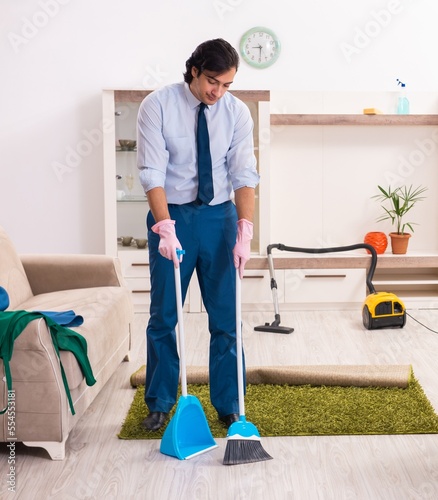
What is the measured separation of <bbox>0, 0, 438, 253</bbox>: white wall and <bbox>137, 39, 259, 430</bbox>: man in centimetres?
271

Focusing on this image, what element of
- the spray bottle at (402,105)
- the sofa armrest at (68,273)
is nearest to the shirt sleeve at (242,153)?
the sofa armrest at (68,273)

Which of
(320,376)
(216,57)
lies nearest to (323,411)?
(320,376)

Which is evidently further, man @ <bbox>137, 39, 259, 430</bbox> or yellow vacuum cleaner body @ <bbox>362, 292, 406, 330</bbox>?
yellow vacuum cleaner body @ <bbox>362, 292, 406, 330</bbox>

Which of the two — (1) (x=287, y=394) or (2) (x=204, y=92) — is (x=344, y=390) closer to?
(1) (x=287, y=394)

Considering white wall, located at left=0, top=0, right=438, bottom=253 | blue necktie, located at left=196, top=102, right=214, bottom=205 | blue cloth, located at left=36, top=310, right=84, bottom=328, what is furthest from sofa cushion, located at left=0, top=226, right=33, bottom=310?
white wall, located at left=0, top=0, right=438, bottom=253

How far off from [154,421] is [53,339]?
0.54 m

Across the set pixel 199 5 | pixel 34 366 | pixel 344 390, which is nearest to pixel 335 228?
pixel 199 5

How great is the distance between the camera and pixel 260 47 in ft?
17.2

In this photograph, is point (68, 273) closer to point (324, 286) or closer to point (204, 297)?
point (204, 297)

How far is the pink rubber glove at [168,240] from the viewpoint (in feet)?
8.30

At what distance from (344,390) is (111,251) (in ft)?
7.51

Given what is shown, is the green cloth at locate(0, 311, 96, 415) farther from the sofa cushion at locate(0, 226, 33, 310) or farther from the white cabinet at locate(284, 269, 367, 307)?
the white cabinet at locate(284, 269, 367, 307)

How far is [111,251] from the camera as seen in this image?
503 centimetres

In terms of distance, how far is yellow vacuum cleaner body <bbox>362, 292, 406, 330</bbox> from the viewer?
4.44 metres
